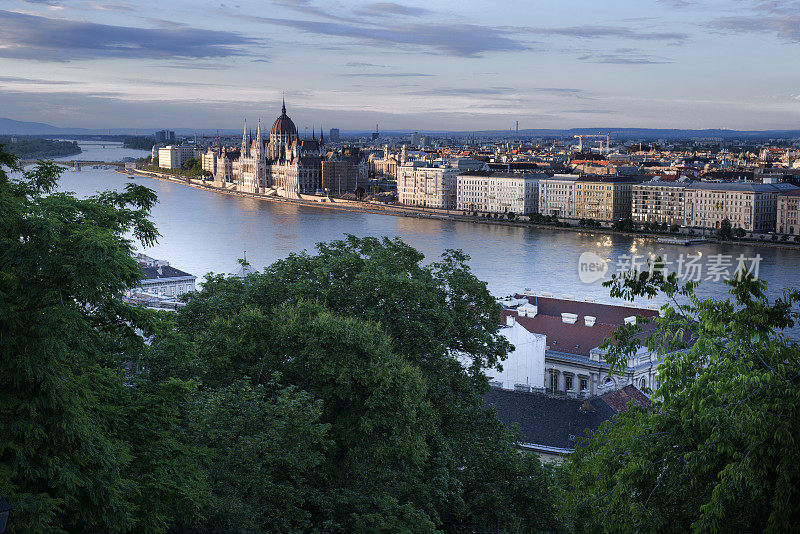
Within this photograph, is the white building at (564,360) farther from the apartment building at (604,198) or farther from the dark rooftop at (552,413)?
the apartment building at (604,198)

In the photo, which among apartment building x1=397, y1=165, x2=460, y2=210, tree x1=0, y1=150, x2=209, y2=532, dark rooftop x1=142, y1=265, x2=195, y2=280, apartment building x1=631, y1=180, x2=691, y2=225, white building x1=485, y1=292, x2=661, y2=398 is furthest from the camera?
apartment building x1=397, y1=165, x2=460, y2=210

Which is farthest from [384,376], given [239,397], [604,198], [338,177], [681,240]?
[338,177]

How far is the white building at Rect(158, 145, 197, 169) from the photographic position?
251 feet

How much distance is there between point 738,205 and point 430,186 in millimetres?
17096

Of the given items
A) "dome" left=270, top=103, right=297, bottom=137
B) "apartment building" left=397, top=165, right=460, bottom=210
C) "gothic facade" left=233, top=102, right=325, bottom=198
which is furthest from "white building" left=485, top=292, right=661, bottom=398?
"dome" left=270, top=103, right=297, bottom=137

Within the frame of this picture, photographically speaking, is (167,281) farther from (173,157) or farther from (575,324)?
(173,157)

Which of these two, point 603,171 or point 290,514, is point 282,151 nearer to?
point 603,171

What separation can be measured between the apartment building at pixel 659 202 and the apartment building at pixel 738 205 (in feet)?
2.10

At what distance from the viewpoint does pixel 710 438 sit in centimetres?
282

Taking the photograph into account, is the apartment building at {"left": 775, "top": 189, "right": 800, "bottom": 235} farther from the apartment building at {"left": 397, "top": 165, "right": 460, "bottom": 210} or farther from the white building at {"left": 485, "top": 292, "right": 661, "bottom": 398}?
the white building at {"left": 485, "top": 292, "right": 661, "bottom": 398}

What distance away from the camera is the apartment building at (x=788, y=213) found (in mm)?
32438

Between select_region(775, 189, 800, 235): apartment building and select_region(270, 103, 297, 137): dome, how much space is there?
37219 mm

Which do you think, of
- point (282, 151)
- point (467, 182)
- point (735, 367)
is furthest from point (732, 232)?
point (282, 151)

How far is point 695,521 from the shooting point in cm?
304
